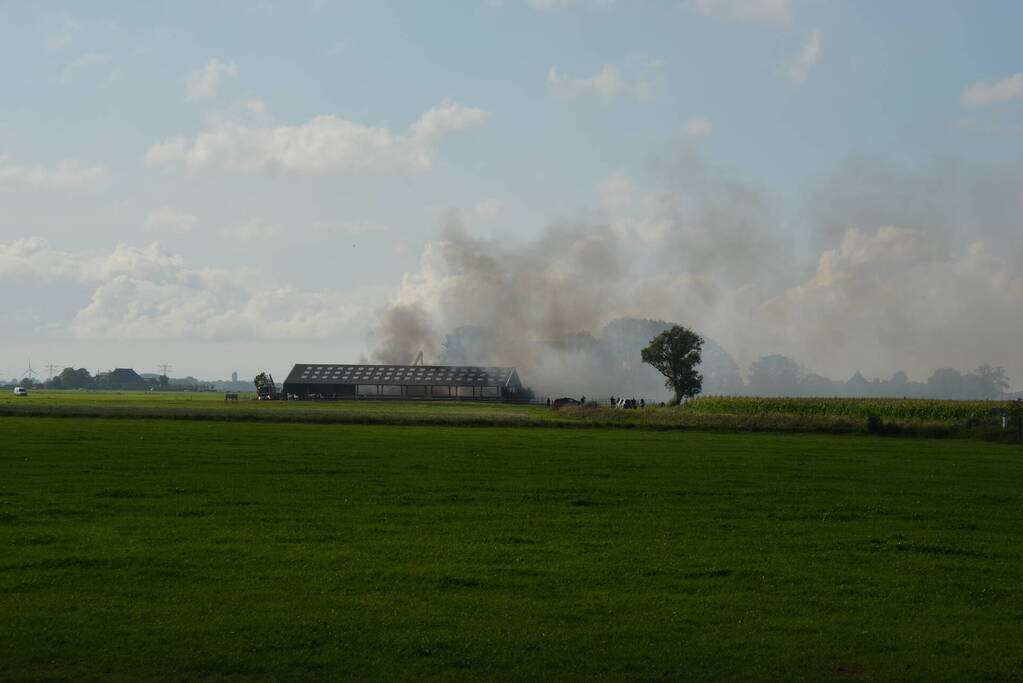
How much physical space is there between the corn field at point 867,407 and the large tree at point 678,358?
25.7 m

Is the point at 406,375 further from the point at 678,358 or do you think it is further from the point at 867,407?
the point at 867,407

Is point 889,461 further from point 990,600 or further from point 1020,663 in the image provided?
point 1020,663

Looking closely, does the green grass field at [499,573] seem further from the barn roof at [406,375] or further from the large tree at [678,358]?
the barn roof at [406,375]

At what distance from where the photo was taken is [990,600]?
48.4 ft

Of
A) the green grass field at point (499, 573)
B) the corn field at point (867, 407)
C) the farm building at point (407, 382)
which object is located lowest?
the green grass field at point (499, 573)

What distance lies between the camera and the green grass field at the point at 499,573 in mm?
11562

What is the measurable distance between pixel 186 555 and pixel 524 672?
7.94 meters

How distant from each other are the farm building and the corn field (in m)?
56.6

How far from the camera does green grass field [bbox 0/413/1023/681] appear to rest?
1156 cm

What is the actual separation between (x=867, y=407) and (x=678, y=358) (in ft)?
159

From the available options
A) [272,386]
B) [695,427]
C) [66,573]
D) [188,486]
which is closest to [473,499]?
[188,486]

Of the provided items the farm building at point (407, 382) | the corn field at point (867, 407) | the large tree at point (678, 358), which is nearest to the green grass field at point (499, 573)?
the corn field at point (867, 407)

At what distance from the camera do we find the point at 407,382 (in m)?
152

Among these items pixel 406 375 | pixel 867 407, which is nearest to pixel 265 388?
pixel 406 375
